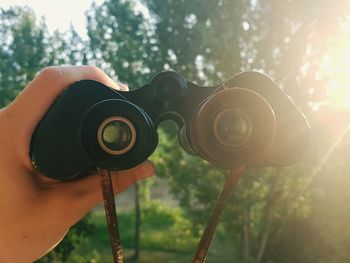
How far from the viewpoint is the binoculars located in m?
1.06

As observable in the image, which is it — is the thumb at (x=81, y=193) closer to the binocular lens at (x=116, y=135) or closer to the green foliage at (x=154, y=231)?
the binocular lens at (x=116, y=135)

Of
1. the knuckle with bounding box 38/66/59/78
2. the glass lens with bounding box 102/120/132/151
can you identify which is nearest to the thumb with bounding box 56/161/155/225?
the glass lens with bounding box 102/120/132/151

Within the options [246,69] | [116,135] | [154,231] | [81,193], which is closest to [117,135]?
[116,135]

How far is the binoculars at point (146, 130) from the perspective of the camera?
3.47 ft

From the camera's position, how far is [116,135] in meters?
1.13

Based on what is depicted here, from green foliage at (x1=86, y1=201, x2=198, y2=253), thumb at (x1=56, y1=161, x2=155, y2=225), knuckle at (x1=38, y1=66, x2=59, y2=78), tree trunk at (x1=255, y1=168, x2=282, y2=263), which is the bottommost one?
green foliage at (x1=86, y1=201, x2=198, y2=253)

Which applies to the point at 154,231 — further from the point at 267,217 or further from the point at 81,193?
the point at 81,193

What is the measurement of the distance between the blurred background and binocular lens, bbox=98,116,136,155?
801 cm

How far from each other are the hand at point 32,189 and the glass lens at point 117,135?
132 mm

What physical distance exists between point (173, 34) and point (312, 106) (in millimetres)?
3575

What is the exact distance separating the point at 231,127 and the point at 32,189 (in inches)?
16.8

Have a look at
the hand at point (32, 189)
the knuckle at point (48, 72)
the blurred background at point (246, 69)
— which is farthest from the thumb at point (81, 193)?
the blurred background at point (246, 69)

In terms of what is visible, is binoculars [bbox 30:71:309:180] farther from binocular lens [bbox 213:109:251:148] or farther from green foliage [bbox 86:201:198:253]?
green foliage [bbox 86:201:198:253]

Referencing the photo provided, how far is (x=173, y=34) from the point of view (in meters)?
11.5
